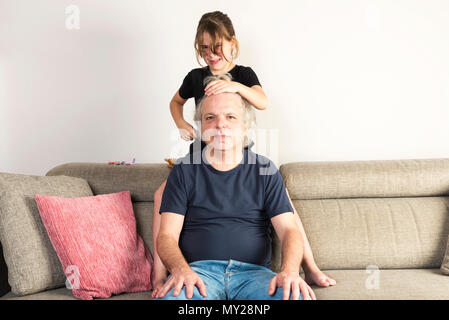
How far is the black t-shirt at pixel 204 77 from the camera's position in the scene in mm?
1911

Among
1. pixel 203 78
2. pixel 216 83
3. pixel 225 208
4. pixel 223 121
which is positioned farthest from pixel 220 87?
pixel 225 208

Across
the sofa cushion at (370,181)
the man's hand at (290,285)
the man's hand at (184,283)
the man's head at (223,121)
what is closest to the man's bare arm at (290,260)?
the man's hand at (290,285)

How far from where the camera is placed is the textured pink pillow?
1575 mm

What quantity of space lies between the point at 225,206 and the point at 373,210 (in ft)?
2.58

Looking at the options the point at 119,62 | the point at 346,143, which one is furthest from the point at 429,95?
the point at 119,62

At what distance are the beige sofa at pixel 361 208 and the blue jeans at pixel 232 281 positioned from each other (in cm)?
42

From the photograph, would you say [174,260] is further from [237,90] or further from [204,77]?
[204,77]

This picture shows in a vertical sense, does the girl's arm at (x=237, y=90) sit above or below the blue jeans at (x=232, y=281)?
above

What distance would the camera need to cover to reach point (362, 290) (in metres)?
1.57

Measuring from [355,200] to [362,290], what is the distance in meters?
0.54

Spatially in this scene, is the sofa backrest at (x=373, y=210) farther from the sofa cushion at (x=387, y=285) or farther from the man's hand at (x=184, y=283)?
the man's hand at (x=184, y=283)

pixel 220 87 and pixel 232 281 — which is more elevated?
pixel 220 87

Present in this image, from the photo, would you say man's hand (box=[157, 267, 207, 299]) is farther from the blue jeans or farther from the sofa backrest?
the sofa backrest

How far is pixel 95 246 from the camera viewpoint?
5.32ft
